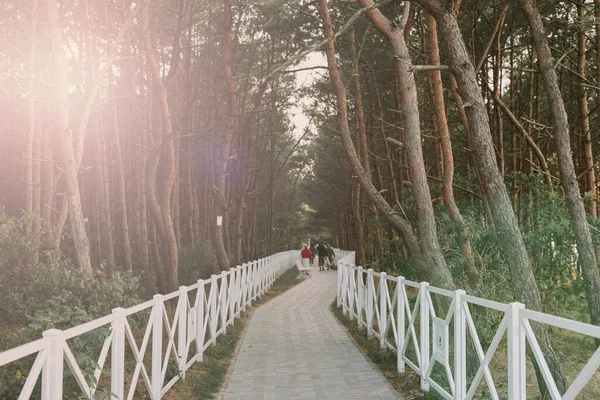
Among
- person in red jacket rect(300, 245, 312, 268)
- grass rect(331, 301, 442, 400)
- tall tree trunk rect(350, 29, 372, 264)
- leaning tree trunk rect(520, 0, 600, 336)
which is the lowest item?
grass rect(331, 301, 442, 400)

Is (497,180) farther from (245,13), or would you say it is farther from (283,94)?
(283,94)

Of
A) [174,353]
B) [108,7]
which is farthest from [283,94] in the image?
[174,353]

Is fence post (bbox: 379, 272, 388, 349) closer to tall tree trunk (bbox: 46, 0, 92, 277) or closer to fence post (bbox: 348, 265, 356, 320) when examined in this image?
fence post (bbox: 348, 265, 356, 320)

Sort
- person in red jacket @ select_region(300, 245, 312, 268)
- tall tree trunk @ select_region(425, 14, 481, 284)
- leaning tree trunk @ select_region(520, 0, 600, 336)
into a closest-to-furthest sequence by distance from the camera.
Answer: leaning tree trunk @ select_region(520, 0, 600, 336) → tall tree trunk @ select_region(425, 14, 481, 284) → person in red jacket @ select_region(300, 245, 312, 268)

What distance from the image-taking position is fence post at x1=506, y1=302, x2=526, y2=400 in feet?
14.6

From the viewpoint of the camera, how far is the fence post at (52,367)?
363cm

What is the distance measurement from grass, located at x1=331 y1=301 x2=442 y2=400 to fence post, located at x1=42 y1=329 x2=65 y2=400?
437cm

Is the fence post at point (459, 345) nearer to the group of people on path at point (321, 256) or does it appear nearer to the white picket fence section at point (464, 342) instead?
the white picket fence section at point (464, 342)

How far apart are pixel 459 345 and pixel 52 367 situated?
11.8ft

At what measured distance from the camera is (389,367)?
9195 millimetres

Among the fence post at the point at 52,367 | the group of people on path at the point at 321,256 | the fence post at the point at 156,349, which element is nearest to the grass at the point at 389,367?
the fence post at the point at 156,349

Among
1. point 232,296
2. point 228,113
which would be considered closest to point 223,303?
point 232,296

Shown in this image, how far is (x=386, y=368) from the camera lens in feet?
30.1

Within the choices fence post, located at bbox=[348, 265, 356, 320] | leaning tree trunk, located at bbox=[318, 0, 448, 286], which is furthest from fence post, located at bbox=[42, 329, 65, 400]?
fence post, located at bbox=[348, 265, 356, 320]
